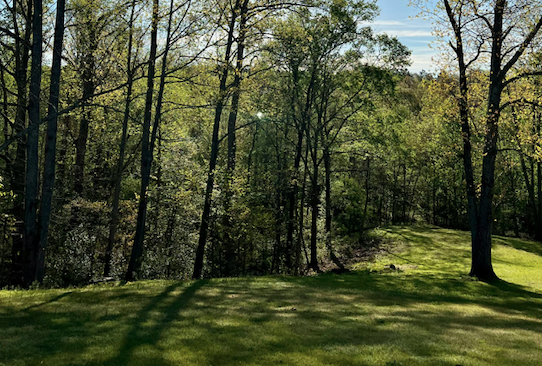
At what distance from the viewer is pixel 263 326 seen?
739 cm

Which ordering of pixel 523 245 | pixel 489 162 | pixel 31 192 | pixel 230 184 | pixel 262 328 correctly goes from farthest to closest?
pixel 523 245, pixel 230 184, pixel 489 162, pixel 31 192, pixel 262 328

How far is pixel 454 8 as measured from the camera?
51.2ft

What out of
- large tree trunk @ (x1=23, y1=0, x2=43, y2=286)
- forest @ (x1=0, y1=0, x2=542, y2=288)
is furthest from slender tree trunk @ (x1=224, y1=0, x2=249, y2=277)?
large tree trunk @ (x1=23, y1=0, x2=43, y2=286)

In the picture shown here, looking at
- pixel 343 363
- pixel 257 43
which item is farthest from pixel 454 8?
pixel 343 363

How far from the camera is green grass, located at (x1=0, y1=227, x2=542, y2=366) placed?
5824mm

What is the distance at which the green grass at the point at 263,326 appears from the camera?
582 cm

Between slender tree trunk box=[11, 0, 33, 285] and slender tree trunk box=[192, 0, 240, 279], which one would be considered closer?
slender tree trunk box=[192, 0, 240, 279]

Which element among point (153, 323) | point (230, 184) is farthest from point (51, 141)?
point (230, 184)

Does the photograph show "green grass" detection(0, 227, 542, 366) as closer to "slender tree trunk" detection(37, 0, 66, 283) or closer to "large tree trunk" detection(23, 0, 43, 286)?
"large tree trunk" detection(23, 0, 43, 286)

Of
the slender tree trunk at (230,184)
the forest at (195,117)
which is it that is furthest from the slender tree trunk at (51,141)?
the slender tree trunk at (230,184)

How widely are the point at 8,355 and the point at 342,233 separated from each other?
3608 centimetres

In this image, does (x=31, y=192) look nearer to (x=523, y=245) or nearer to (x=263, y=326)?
(x=263, y=326)

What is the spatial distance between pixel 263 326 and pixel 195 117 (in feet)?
46.3

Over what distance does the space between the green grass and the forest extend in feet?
13.0
